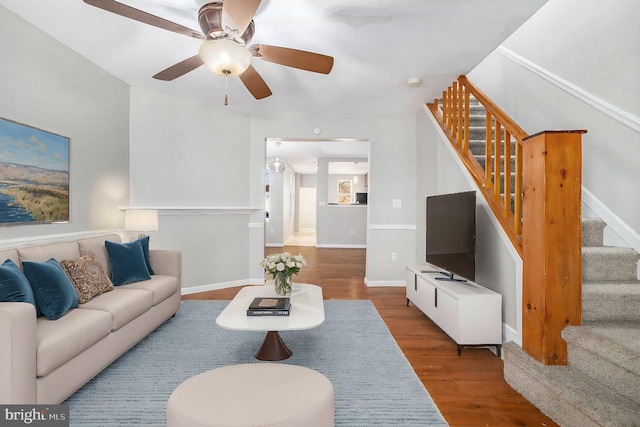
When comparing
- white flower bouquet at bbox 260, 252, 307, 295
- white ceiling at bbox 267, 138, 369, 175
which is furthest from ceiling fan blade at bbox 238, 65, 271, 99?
white ceiling at bbox 267, 138, 369, 175

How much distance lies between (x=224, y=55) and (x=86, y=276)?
192 cm

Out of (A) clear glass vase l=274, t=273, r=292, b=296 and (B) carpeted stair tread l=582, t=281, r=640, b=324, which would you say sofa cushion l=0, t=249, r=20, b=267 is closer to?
(A) clear glass vase l=274, t=273, r=292, b=296

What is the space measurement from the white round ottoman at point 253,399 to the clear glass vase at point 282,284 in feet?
3.79

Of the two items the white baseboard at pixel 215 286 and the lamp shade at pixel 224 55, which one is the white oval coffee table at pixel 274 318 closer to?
the lamp shade at pixel 224 55

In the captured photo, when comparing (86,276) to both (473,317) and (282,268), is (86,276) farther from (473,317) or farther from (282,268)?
(473,317)

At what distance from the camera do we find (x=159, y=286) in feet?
9.66

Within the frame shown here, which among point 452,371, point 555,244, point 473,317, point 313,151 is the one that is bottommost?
point 452,371

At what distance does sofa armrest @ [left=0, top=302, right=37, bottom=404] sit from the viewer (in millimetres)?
1529

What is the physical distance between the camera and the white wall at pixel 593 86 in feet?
8.21

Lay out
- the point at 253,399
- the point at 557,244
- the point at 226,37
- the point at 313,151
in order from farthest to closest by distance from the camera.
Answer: the point at 313,151
the point at 226,37
the point at 557,244
the point at 253,399

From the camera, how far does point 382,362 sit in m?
2.43

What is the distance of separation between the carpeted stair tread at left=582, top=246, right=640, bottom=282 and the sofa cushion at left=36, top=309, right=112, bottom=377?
3244 mm

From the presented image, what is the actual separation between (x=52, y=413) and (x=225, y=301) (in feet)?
7.74

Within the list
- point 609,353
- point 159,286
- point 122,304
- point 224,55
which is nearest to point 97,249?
point 159,286
